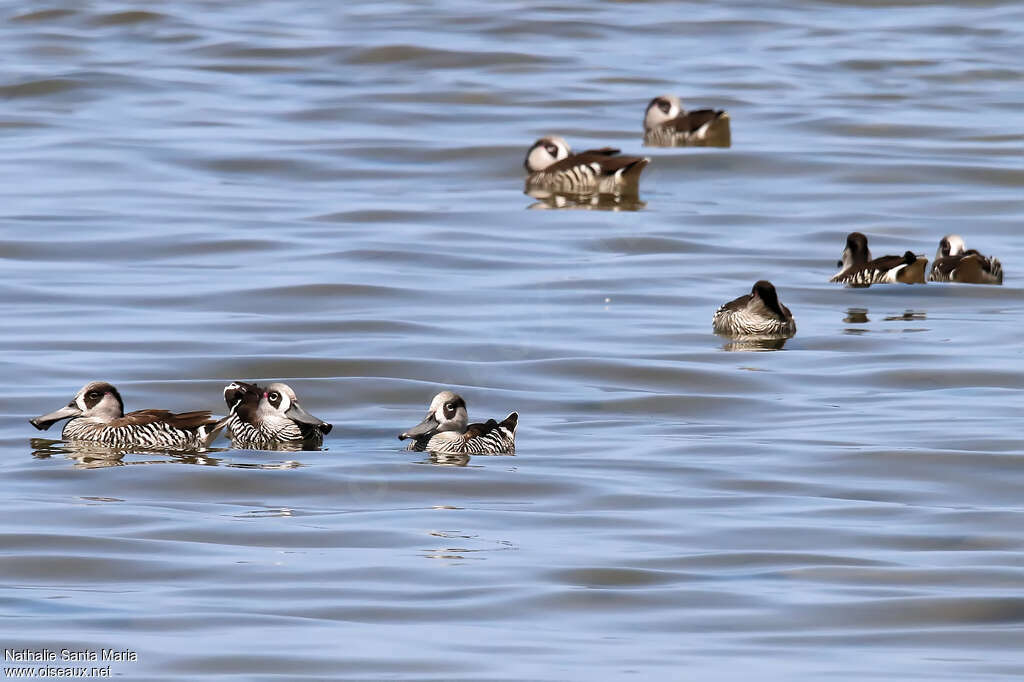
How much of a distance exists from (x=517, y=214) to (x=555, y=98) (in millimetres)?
9581

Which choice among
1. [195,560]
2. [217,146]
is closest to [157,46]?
[217,146]

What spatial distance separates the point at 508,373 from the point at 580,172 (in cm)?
990

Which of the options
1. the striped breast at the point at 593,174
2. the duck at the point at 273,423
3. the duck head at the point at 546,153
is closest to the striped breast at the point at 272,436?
the duck at the point at 273,423

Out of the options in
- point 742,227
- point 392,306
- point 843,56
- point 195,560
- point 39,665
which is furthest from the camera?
point 843,56

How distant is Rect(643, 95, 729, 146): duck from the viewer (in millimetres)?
26688

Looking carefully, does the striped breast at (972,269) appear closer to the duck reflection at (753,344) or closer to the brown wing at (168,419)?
the duck reflection at (753,344)

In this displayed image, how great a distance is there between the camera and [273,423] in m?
11.6

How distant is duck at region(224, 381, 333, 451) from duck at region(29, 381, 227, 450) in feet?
0.42

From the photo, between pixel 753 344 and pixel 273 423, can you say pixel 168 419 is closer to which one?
pixel 273 423

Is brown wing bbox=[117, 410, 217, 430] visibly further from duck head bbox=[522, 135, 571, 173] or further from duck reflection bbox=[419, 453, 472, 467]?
duck head bbox=[522, 135, 571, 173]

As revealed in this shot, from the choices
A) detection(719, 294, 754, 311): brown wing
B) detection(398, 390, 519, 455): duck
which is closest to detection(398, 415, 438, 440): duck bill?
detection(398, 390, 519, 455): duck

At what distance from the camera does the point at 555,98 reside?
103 ft

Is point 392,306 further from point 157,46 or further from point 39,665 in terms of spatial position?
point 157,46

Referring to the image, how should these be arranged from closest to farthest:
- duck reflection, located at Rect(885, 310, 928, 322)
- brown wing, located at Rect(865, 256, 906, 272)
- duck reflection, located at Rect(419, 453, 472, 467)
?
duck reflection, located at Rect(419, 453, 472, 467) → duck reflection, located at Rect(885, 310, 928, 322) → brown wing, located at Rect(865, 256, 906, 272)
